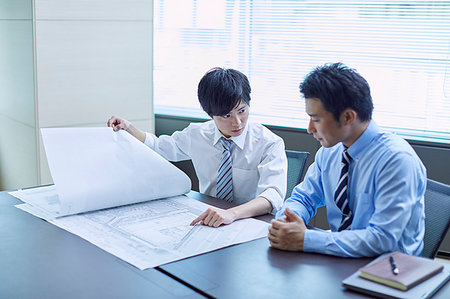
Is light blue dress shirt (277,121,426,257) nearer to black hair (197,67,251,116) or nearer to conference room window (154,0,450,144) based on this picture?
black hair (197,67,251,116)

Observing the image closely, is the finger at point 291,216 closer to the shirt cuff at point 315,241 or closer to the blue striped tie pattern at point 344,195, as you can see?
the shirt cuff at point 315,241

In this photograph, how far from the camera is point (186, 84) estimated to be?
4.34 metres

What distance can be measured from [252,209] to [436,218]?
0.64 metres

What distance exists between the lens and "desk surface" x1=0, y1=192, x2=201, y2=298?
136 cm

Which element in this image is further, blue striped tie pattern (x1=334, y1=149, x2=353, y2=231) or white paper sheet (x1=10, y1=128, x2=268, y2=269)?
blue striped tie pattern (x1=334, y1=149, x2=353, y2=231)

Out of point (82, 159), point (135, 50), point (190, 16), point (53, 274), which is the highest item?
point (190, 16)

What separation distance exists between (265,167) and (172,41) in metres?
A: 2.35

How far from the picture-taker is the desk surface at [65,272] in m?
1.36

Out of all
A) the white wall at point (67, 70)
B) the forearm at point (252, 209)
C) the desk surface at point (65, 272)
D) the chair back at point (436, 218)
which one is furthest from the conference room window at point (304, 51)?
the desk surface at point (65, 272)

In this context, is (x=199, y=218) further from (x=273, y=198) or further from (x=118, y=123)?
(x=118, y=123)

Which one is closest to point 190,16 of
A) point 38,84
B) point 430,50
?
point 38,84

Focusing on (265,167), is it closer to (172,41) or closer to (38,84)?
(38,84)

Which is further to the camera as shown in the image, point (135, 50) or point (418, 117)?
point (135, 50)

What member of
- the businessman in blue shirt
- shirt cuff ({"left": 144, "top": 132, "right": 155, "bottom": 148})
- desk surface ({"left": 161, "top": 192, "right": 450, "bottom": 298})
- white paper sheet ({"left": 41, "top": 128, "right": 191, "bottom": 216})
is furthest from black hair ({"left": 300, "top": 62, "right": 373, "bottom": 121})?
shirt cuff ({"left": 144, "top": 132, "right": 155, "bottom": 148})
